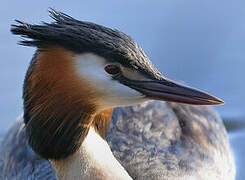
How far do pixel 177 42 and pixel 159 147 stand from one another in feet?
7.95

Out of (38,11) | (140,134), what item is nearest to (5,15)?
(38,11)

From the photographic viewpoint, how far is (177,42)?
749cm

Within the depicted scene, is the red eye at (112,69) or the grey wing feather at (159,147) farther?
the grey wing feather at (159,147)

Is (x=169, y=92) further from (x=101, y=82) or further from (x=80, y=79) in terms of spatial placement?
(x=80, y=79)

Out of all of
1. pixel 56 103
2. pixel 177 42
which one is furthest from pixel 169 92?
pixel 177 42

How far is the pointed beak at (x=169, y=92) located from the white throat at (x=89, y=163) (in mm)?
536

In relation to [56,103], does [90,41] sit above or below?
above

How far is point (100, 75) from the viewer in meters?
3.74

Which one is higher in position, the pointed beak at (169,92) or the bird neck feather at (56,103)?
the pointed beak at (169,92)

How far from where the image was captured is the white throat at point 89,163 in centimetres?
410

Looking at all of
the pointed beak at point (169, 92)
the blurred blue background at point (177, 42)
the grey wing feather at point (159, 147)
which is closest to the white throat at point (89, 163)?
the pointed beak at point (169, 92)

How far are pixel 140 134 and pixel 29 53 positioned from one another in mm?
2559

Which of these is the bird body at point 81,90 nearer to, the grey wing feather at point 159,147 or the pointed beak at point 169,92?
the pointed beak at point 169,92

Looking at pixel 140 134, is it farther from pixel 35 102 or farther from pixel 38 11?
pixel 38 11
